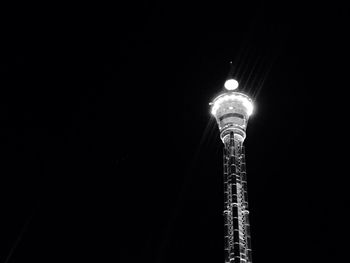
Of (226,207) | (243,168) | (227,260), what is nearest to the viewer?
(227,260)

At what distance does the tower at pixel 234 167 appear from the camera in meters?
47.7

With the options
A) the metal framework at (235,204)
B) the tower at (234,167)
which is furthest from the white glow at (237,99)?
the metal framework at (235,204)

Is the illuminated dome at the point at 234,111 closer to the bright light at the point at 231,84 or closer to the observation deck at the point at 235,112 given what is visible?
the observation deck at the point at 235,112

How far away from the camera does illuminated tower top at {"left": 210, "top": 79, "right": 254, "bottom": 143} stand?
56656 mm

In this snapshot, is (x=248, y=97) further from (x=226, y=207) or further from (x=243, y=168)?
(x=226, y=207)

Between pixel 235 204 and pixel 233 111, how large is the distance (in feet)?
34.7

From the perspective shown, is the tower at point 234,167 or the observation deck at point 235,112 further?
the observation deck at point 235,112

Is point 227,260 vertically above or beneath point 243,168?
beneath

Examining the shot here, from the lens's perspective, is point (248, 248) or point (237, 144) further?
point (237, 144)

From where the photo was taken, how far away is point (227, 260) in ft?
153

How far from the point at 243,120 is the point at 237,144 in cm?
255

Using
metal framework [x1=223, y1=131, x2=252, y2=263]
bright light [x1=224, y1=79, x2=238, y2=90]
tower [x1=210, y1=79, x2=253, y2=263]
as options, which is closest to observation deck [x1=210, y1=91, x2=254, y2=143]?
tower [x1=210, y1=79, x2=253, y2=263]

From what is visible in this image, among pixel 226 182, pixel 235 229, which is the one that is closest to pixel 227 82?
pixel 226 182

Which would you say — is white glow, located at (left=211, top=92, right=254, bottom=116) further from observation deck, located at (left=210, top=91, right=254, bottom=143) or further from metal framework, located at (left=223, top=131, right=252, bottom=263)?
metal framework, located at (left=223, top=131, right=252, bottom=263)
